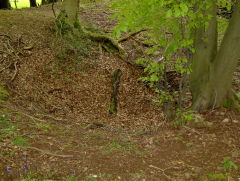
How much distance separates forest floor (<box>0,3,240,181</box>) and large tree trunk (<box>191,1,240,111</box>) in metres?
0.31

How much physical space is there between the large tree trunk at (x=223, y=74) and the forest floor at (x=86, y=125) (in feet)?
1.02

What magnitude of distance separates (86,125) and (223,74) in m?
3.97

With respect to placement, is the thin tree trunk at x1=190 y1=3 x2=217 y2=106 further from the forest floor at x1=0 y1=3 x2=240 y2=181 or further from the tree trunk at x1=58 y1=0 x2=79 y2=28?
the tree trunk at x1=58 y1=0 x2=79 y2=28

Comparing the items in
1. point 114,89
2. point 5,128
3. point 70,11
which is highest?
point 70,11

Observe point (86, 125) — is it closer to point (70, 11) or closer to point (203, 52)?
point (203, 52)

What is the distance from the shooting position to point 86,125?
19.9ft

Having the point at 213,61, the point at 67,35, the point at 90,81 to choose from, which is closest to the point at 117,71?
the point at 90,81

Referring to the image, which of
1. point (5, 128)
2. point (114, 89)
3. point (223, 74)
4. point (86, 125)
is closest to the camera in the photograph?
Result: point (5, 128)

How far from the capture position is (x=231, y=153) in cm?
380

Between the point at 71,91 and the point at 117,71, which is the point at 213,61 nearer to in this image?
the point at 117,71


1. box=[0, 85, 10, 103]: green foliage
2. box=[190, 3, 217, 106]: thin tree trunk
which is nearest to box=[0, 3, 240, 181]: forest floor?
box=[0, 85, 10, 103]: green foliage

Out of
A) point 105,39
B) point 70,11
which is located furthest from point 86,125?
point 70,11

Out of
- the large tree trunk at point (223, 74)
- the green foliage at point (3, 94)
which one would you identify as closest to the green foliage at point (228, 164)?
the large tree trunk at point (223, 74)

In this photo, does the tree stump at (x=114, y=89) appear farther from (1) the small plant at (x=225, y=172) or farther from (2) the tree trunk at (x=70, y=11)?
(1) the small plant at (x=225, y=172)
